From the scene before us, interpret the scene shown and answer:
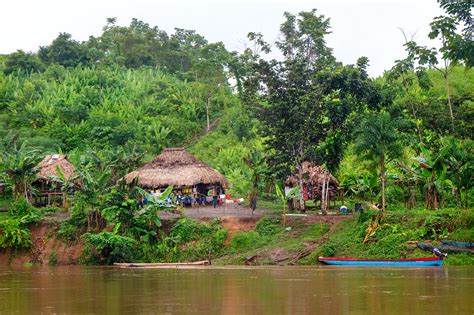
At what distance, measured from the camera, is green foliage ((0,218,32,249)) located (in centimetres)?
3186

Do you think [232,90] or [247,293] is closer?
[247,293]

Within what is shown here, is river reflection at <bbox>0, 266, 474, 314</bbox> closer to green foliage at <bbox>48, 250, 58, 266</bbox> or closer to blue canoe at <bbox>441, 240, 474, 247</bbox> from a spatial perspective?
blue canoe at <bbox>441, 240, 474, 247</bbox>

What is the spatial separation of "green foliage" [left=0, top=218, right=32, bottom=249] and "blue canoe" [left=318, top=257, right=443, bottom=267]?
12492 millimetres

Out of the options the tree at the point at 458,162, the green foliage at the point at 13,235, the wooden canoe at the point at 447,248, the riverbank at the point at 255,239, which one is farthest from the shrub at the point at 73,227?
the tree at the point at 458,162

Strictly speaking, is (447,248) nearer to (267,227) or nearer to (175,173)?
(267,227)

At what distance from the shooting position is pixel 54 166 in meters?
37.8

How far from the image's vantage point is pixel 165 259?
30.6 meters

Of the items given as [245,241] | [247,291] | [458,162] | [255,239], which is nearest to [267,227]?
[255,239]

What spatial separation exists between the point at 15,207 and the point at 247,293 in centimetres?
1855

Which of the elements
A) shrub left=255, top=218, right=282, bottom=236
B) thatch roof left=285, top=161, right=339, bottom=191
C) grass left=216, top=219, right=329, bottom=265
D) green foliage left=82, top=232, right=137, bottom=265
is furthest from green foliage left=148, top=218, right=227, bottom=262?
thatch roof left=285, top=161, right=339, bottom=191

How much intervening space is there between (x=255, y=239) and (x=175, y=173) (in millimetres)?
7879

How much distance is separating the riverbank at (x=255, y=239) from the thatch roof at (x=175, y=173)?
2854 mm

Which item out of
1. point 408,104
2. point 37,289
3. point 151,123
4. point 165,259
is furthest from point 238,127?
point 37,289

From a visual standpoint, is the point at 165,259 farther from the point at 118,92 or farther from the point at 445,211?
the point at 118,92
